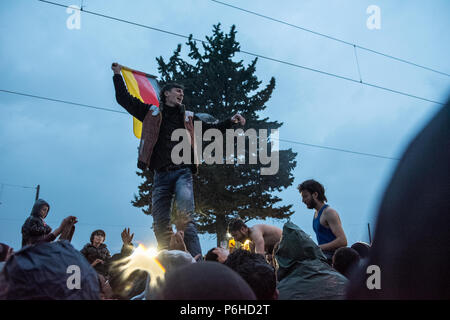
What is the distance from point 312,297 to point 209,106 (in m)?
18.5

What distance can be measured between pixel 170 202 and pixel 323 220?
1736mm

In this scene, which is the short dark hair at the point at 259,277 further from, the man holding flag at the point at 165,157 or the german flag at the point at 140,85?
the german flag at the point at 140,85

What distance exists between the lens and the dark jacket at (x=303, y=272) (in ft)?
6.30

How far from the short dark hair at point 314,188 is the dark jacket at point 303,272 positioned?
5.81ft

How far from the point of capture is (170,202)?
11.7ft

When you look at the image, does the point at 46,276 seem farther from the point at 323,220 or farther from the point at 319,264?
the point at 323,220

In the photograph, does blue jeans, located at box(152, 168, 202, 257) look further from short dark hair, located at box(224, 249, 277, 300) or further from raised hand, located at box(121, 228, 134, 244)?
short dark hair, located at box(224, 249, 277, 300)

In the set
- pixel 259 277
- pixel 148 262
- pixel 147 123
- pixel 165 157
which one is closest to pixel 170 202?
pixel 165 157

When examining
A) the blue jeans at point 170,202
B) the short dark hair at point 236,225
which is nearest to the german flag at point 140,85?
the short dark hair at point 236,225

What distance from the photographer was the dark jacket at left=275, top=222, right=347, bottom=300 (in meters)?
1.92

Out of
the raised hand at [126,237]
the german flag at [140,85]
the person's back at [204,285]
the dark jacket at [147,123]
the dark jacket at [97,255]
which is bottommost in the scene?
the dark jacket at [97,255]
